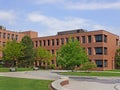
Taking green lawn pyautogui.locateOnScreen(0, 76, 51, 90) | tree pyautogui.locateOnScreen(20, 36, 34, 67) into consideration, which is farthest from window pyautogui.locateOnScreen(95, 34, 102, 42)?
green lawn pyautogui.locateOnScreen(0, 76, 51, 90)

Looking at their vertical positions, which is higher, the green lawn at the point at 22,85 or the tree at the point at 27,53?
the tree at the point at 27,53

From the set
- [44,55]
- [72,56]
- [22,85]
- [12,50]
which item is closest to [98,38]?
[44,55]

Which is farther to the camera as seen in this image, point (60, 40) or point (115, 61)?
point (60, 40)

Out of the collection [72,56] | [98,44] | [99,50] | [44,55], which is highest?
[98,44]

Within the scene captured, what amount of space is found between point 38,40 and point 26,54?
13850 mm

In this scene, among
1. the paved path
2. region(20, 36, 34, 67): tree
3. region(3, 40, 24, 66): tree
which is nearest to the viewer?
the paved path

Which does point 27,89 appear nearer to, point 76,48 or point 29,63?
point 76,48

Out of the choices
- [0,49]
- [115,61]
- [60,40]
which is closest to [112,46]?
[115,61]

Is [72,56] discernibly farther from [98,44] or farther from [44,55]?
[44,55]

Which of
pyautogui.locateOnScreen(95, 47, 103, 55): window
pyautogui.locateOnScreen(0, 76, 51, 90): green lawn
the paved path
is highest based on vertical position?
pyautogui.locateOnScreen(95, 47, 103, 55): window

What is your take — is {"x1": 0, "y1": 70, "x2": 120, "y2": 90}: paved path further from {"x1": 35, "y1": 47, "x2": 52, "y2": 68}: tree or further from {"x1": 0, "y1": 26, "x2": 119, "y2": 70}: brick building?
{"x1": 35, "y1": 47, "x2": 52, "y2": 68}: tree

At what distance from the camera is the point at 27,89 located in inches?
659

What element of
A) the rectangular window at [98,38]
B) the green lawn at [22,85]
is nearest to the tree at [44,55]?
the rectangular window at [98,38]

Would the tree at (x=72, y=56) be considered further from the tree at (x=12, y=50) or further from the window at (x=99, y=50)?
the tree at (x=12, y=50)
